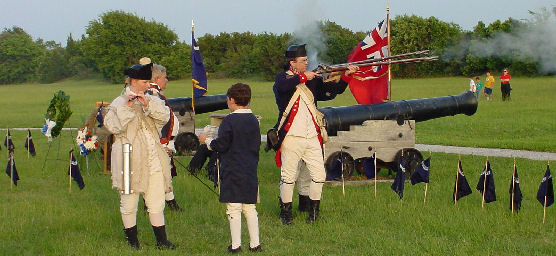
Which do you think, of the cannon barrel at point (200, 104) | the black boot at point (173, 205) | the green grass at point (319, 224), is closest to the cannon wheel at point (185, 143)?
the cannon barrel at point (200, 104)

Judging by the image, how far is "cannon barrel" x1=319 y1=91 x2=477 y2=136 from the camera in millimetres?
10562

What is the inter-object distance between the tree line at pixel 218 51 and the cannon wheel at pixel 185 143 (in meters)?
6.19

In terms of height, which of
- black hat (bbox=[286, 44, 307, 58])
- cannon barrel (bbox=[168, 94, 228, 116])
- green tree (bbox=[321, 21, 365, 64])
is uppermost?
green tree (bbox=[321, 21, 365, 64])

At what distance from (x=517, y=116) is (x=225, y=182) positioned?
1774 cm

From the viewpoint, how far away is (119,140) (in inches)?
249

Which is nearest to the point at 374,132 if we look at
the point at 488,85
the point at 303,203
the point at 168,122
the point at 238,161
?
the point at 303,203

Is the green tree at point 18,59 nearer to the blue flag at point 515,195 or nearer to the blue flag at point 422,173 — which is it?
the blue flag at point 422,173

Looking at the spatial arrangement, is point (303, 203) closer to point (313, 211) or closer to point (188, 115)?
point (313, 211)

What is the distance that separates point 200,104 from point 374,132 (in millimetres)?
5415

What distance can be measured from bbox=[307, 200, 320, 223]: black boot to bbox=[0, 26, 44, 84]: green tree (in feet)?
366

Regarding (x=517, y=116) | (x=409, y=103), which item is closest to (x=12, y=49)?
(x=517, y=116)

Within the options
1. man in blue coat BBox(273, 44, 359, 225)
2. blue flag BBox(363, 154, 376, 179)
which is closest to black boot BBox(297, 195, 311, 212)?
man in blue coat BBox(273, 44, 359, 225)

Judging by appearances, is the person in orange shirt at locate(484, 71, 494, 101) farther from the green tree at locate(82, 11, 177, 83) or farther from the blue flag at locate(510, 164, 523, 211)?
the green tree at locate(82, 11, 177, 83)

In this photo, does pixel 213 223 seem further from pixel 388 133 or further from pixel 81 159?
pixel 81 159
